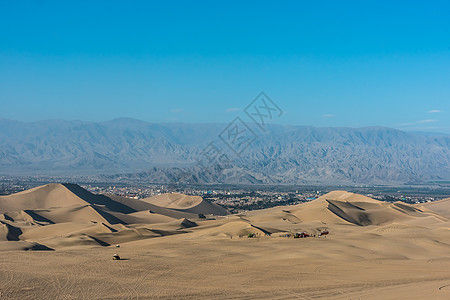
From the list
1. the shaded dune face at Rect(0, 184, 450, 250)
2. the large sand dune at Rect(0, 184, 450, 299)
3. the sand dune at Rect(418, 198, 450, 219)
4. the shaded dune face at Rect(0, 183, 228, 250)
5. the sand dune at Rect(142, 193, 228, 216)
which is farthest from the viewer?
the sand dune at Rect(142, 193, 228, 216)

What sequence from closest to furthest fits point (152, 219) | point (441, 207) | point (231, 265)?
point (231, 265)
point (152, 219)
point (441, 207)

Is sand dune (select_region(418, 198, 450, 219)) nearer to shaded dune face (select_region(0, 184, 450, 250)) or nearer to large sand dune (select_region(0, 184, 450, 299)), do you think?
shaded dune face (select_region(0, 184, 450, 250))

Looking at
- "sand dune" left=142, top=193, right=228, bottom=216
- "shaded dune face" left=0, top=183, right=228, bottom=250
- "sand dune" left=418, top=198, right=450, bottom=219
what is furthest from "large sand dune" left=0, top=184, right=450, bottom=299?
"sand dune" left=418, top=198, right=450, bottom=219

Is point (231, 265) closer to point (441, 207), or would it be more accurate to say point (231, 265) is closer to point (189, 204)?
point (189, 204)

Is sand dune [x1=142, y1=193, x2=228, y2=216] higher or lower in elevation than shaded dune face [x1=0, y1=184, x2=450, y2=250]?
lower

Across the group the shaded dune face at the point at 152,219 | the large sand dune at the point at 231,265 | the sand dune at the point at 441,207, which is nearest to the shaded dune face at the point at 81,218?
the shaded dune face at the point at 152,219

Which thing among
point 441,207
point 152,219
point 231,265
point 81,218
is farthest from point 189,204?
point 231,265

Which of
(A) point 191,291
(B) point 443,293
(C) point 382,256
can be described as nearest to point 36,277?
(A) point 191,291

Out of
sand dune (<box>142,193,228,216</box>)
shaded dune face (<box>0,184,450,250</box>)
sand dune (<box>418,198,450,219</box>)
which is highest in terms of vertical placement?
shaded dune face (<box>0,184,450,250</box>)

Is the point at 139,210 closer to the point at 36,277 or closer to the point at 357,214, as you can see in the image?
the point at 357,214

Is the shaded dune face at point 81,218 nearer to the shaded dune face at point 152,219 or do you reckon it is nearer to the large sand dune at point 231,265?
the shaded dune face at point 152,219

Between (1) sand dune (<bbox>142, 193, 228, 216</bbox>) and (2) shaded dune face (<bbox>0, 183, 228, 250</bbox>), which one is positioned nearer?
(2) shaded dune face (<bbox>0, 183, 228, 250</bbox>)
